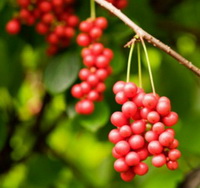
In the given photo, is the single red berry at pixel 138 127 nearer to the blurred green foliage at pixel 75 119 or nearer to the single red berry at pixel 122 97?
the single red berry at pixel 122 97

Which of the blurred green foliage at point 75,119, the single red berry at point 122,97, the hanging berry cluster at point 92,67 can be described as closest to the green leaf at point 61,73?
the blurred green foliage at point 75,119

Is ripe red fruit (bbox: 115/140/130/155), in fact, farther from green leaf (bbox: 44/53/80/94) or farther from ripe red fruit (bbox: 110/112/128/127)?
green leaf (bbox: 44/53/80/94)

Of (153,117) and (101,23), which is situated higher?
(101,23)

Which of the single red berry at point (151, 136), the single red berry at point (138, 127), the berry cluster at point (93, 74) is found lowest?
the single red berry at point (151, 136)

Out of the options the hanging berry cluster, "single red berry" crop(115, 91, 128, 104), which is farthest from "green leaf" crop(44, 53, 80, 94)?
"single red berry" crop(115, 91, 128, 104)

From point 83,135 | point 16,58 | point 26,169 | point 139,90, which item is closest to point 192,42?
point 83,135

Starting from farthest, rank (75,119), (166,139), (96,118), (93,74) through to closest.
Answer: (75,119) < (96,118) < (93,74) < (166,139)

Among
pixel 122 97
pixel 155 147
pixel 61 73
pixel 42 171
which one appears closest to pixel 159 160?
pixel 155 147

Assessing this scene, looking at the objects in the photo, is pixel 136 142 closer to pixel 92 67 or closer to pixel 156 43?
pixel 156 43
